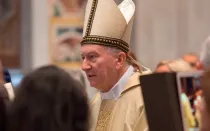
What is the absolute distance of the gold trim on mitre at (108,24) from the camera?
3.37 m

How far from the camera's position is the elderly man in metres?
3.26

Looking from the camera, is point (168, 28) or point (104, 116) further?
point (168, 28)

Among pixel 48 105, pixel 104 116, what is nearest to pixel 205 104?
pixel 48 105

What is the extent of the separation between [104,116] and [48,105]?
4.80 ft

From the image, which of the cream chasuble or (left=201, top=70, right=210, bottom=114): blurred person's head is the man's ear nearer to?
the cream chasuble

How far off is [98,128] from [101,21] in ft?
1.72

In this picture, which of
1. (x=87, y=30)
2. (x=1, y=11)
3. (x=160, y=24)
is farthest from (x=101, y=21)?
(x=1, y=11)

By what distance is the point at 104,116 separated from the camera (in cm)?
342

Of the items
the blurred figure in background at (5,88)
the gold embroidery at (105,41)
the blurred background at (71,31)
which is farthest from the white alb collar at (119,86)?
the blurred background at (71,31)

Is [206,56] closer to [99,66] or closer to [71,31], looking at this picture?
[99,66]

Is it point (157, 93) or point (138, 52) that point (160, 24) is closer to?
point (138, 52)

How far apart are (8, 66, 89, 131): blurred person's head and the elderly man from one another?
1152 mm

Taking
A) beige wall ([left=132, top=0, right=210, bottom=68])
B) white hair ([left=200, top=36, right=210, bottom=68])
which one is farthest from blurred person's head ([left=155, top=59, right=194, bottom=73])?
beige wall ([left=132, top=0, right=210, bottom=68])

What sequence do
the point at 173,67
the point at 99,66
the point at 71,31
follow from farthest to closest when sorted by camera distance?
the point at 71,31
the point at 173,67
the point at 99,66
